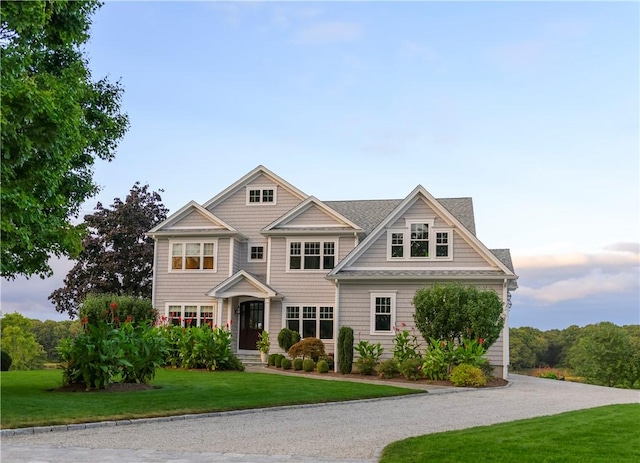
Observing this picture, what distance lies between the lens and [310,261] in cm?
3148

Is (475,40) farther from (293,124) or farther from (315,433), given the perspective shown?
(315,433)

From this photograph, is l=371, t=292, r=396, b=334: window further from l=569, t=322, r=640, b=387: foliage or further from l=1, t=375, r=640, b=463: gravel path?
l=569, t=322, r=640, b=387: foliage

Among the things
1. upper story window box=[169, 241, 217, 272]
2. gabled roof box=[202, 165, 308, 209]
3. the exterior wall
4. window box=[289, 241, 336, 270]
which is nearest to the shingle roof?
window box=[289, 241, 336, 270]

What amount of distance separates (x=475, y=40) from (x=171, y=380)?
12.8 meters

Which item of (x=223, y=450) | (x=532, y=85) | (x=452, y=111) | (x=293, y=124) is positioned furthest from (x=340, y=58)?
(x=223, y=450)

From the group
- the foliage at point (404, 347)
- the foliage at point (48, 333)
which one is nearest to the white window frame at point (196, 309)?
the foliage at point (404, 347)

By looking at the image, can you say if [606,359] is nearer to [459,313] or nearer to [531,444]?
[459,313]

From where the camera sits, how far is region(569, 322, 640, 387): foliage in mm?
34469

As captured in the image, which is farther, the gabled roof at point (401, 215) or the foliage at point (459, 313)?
the gabled roof at point (401, 215)

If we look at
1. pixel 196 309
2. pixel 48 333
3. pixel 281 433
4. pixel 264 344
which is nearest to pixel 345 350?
pixel 264 344

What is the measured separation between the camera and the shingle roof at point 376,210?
3209cm

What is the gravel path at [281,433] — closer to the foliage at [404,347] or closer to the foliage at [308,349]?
the foliage at [404,347]

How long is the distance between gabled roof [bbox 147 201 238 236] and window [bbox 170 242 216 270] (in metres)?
0.67

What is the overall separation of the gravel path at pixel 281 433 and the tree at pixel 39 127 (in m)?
3.91
